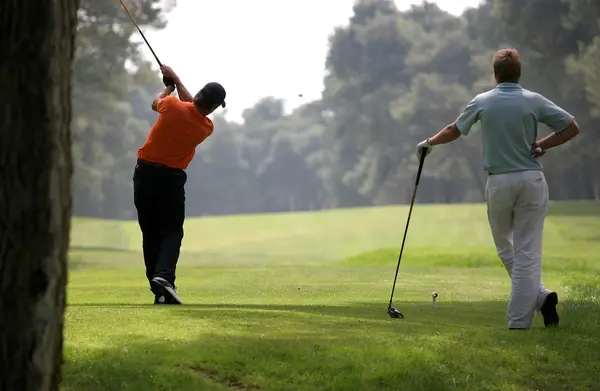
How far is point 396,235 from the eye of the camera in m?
41.4

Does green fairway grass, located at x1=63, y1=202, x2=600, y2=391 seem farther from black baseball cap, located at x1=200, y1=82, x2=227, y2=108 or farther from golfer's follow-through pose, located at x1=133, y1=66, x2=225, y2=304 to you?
black baseball cap, located at x1=200, y1=82, x2=227, y2=108

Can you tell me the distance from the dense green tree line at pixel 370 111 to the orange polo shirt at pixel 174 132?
34859mm

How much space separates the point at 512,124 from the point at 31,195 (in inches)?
178

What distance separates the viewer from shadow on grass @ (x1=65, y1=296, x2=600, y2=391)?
5441 millimetres

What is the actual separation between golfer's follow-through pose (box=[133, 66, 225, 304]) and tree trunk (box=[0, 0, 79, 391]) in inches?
200

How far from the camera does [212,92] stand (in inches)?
367

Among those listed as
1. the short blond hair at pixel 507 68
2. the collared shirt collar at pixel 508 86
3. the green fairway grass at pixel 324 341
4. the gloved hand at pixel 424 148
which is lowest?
the green fairway grass at pixel 324 341

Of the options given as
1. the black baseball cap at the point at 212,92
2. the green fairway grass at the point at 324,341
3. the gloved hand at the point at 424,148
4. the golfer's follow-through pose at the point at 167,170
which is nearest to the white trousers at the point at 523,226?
the green fairway grass at the point at 324,341

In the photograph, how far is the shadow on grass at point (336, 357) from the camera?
544 cm

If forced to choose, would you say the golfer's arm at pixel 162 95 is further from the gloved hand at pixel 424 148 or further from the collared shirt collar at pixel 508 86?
the collared shirt collar at pixel 508 86

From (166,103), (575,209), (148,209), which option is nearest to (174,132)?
(166,103)

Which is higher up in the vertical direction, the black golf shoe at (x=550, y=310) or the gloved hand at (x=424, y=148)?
the gloved hand at (x=424, y=148)

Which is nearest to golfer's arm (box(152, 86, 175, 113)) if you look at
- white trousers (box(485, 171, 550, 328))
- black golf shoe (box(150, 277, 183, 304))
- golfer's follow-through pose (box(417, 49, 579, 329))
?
black golf shoe (box(150, 277, 183, 304))

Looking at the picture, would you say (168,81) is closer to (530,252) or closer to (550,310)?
(530,252)
